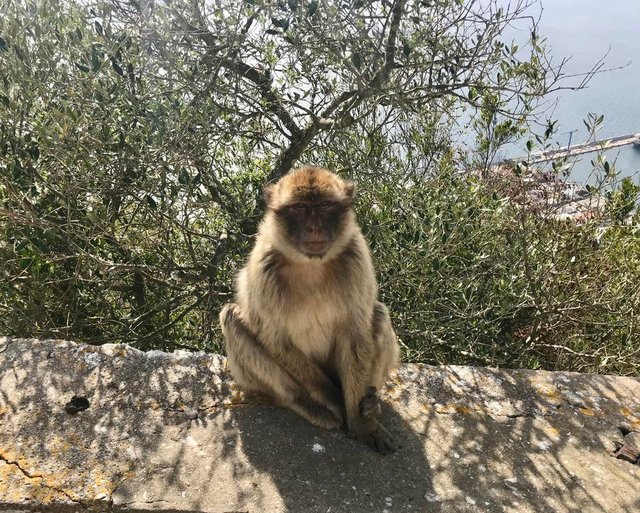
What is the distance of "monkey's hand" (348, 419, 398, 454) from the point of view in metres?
2.47

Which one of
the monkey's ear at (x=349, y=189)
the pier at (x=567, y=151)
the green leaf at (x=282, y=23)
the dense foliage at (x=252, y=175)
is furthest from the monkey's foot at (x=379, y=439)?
the pier at (x=567, y=151)

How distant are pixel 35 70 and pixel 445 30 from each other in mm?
2602

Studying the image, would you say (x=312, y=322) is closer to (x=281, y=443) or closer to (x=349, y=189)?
(x=281, y=443)

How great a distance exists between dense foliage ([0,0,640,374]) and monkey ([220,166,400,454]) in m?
1.02

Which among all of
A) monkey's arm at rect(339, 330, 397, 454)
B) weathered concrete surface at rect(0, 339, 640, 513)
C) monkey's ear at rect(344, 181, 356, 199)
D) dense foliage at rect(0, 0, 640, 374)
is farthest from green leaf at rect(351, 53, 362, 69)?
weathered concrete surface at rect(0, 339, 640, 513)

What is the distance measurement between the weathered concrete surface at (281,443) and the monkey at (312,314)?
0.16m

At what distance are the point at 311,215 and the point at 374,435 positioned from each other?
3.41 feet

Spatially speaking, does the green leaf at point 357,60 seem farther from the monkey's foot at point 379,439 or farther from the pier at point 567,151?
the monkey's foot at point 379,439

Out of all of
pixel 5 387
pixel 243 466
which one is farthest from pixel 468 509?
pixel 5 387

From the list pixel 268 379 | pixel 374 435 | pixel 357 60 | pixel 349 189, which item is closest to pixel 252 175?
pixel 357 60

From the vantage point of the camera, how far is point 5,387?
2635 mm

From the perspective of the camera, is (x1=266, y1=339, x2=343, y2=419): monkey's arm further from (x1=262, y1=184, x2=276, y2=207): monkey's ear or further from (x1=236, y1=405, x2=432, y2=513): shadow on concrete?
(x1=262, y1=184, x2=276, y2=207): monkey's ear

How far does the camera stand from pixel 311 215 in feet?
8.67

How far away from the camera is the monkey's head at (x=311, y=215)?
262 cm
